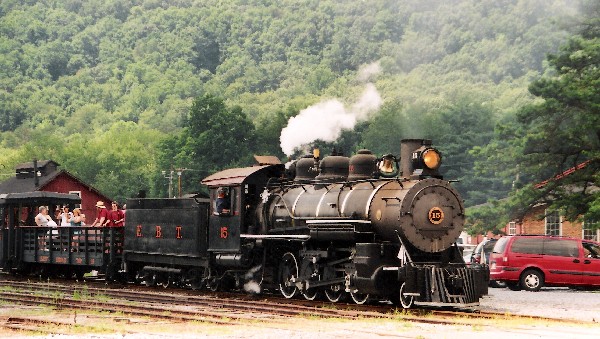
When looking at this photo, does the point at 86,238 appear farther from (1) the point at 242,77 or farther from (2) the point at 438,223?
(1) the point at 242,77

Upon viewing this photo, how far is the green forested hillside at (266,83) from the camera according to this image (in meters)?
89.1

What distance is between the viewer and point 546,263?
93.1ft

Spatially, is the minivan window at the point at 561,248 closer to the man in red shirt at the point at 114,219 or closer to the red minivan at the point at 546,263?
the red minivan at the point at 546,263

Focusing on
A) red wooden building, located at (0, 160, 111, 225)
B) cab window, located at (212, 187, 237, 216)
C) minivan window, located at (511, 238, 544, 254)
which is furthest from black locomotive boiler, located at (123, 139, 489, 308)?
red wooden building, located at (0, 160, 111, 225)

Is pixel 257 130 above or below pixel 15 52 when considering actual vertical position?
below

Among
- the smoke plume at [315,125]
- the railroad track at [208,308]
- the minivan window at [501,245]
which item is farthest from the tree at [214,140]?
the railroad track at [208,308]

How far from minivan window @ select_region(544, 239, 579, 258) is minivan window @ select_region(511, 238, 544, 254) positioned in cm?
19

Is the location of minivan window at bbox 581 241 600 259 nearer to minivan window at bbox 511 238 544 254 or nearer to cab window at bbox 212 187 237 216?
minivan window at bbox 511 238 544 254

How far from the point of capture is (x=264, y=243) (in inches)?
891

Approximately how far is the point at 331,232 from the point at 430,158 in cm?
247

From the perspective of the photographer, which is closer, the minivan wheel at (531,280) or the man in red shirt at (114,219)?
the minivan wheel at (531,280)

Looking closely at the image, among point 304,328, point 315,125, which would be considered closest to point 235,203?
point 315,125

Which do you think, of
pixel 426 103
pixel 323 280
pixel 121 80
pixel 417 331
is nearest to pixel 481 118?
pixel 426 103

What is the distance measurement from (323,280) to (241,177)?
3.76m
